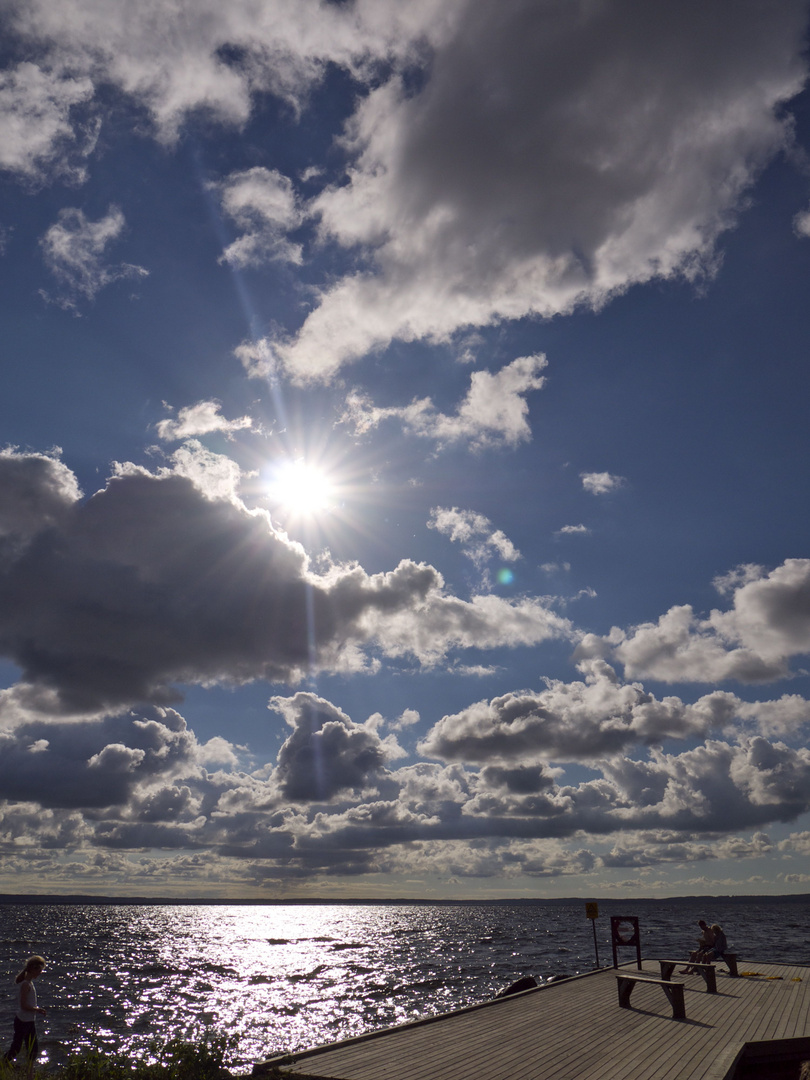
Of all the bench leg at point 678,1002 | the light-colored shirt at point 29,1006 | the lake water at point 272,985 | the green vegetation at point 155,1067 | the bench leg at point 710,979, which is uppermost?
the light-colored shirt at point 29,1006

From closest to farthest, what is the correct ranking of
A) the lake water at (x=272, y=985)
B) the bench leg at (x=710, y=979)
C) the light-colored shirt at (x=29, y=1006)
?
the light-colored shirt at (x=29, y=1006) → the bench leg at (x=710, y=979) → the lake water at (x=272, y=985)

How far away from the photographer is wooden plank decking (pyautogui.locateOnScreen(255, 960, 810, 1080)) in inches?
471

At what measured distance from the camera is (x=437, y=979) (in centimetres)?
4738

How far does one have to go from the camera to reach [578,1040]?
14.1 meters

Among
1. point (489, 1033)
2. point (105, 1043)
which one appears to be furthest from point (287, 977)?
point (489, 1033)

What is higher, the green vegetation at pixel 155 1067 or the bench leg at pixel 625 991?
the green vegetation at pixel 155 1067

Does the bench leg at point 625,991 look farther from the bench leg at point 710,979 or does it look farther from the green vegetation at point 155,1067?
the green vegetation at point 155,1067

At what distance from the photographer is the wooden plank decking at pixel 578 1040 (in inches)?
471

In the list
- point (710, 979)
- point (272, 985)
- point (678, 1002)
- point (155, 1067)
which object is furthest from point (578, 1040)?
point (272, 985)

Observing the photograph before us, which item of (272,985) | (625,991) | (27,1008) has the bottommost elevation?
(272,985)

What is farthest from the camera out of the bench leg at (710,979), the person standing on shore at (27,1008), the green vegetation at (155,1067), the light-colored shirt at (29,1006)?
the bench leg at (710,979)

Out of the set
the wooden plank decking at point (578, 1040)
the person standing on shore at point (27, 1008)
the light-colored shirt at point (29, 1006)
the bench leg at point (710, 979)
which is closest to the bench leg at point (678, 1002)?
the wooden plank decking at point (578, 1040)

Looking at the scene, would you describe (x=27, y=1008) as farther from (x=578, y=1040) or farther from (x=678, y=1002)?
(x=678, y=1002)

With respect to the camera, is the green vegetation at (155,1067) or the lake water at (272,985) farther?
the lake water at (272,985)
